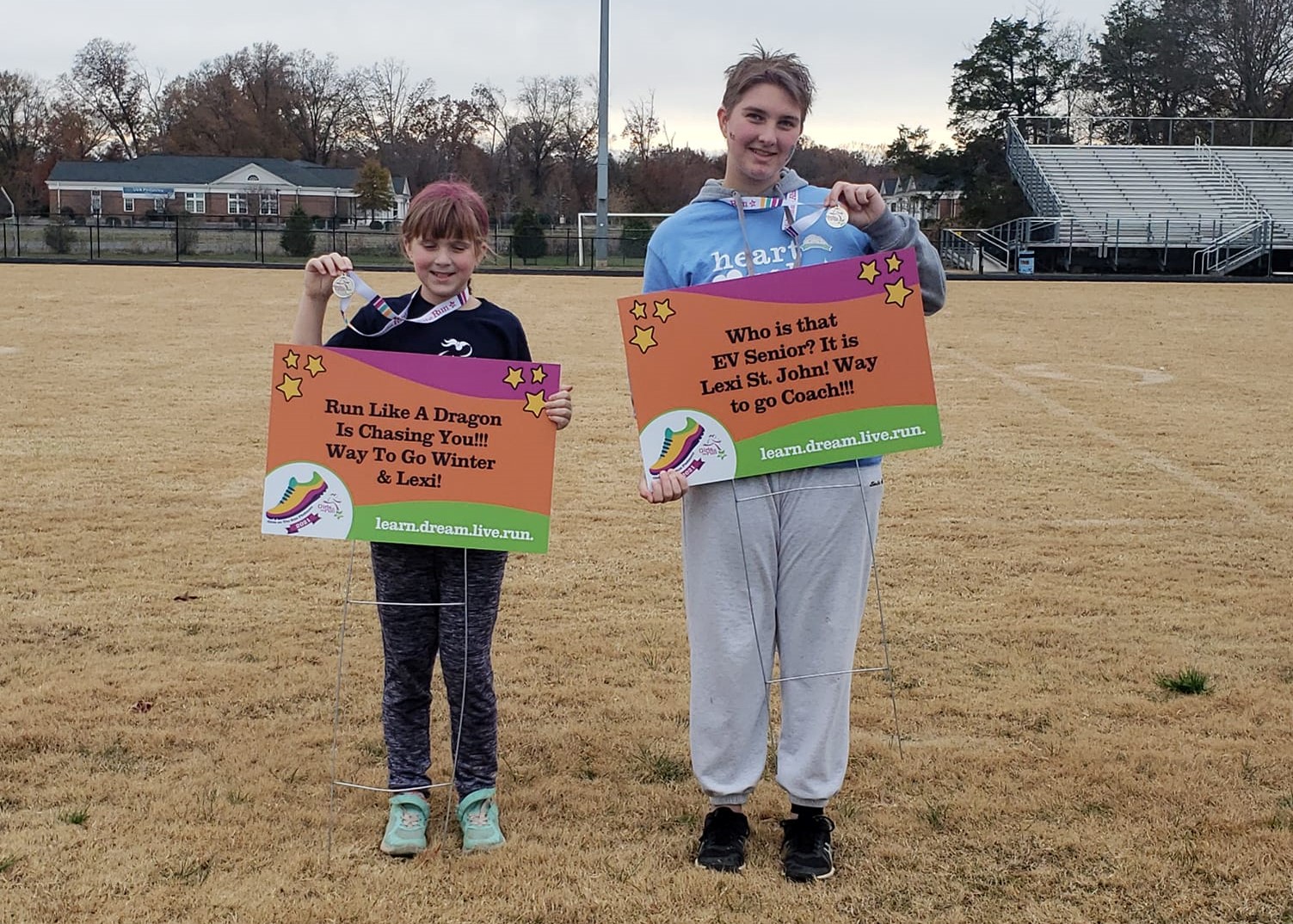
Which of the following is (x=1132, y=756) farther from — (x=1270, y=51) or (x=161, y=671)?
(x=1270, y=51)

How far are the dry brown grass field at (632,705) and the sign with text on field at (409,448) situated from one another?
813mm

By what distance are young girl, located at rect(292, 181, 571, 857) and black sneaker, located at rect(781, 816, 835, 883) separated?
28.2 inches

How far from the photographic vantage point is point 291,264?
34688 millimetres

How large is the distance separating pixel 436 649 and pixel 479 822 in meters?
0.44

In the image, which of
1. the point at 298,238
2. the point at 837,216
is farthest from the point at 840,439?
the point at 298,238

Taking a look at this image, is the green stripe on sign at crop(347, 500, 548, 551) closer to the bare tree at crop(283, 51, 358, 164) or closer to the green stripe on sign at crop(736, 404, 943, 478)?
the green stripe on sign at crop(736, 404, 943, 478)

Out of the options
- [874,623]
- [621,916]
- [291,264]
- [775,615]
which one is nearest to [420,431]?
[775,615]

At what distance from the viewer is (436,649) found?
3.40 m

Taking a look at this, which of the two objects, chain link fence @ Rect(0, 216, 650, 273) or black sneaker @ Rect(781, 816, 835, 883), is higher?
chain link fence @ Rect(0, 216, 650, 273)

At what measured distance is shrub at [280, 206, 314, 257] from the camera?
40.3m

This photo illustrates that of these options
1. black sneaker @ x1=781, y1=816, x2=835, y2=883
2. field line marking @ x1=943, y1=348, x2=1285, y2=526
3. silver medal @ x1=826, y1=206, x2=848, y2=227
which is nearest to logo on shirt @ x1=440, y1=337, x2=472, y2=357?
silver medal @ x1=826, y1=206, x2=848, y2=227

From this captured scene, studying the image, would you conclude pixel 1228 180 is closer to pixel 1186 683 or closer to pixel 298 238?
pixel 298 238

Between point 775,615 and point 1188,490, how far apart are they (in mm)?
5566

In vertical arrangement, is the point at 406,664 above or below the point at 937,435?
below
